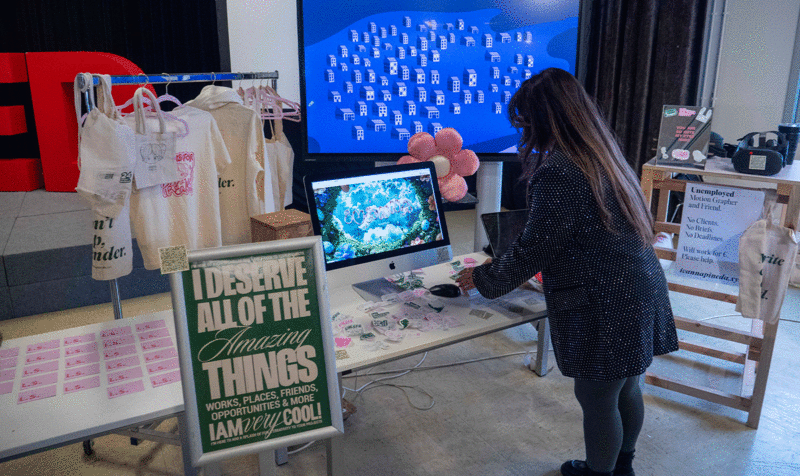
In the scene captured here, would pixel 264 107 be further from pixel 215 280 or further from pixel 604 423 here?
pixel 604 423

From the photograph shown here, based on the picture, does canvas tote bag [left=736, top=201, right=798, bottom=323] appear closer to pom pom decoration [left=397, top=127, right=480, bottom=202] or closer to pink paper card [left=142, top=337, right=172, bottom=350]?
pom pom decoration [left=397, top=127, right=480, bottom=202]

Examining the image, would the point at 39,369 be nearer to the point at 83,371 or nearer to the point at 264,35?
the point at 83,371

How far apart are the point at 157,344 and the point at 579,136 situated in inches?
52.8

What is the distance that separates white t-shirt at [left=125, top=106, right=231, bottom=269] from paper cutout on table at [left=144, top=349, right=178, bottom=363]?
2.06 ft

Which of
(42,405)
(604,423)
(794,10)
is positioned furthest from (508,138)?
(42,405)

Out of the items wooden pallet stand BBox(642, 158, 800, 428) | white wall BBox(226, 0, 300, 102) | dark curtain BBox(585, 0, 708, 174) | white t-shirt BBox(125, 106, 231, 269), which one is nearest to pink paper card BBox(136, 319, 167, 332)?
white t-shirt BBox(125, 106, 231, 269)

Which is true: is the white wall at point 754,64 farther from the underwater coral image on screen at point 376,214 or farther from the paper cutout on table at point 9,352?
the paper cutout on table at point 9,352

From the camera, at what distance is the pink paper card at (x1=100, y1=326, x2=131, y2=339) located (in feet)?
5.79

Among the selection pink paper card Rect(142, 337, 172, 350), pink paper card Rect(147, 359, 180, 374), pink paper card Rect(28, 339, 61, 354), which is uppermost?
pink paper card Rect(28, 339, 61, 354)

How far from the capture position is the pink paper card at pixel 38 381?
58.7 inches

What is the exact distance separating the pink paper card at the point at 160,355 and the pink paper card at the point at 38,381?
221 mm

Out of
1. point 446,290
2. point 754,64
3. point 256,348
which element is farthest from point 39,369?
point 754,64

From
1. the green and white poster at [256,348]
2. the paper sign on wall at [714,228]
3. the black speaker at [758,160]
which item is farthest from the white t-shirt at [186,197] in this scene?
the black speaker at [758,160]

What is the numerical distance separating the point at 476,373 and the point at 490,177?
117cm
